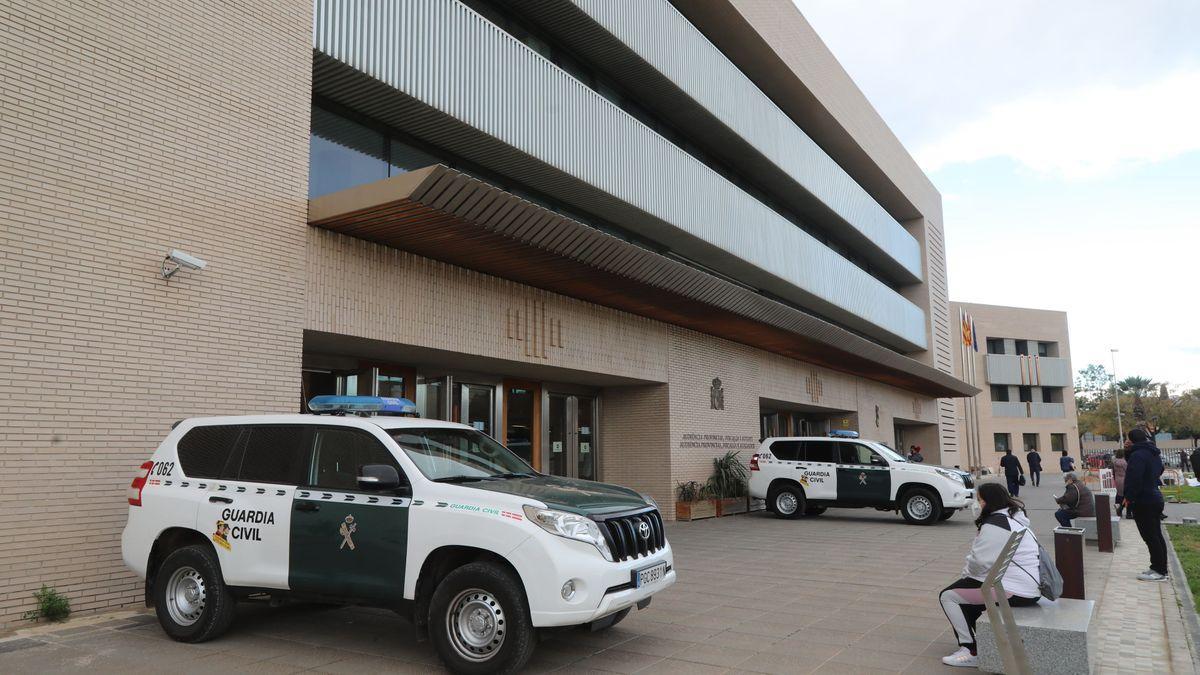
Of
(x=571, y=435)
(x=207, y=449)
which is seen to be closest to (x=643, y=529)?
(x=207, y=449)

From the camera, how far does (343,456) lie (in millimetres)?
6695

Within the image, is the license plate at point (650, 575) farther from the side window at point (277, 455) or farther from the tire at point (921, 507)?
the tire at point (921, 507)

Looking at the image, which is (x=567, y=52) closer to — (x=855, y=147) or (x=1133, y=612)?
(x=1133, y=612)

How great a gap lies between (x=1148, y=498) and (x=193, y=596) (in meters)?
10.3

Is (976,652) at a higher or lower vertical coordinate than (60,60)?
lower

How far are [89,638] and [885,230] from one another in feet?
100

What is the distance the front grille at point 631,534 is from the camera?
6.06 metres

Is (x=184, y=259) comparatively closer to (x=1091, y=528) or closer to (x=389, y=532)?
(x=389, y=532)

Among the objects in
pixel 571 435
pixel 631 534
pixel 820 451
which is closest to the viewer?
pixel 631 534

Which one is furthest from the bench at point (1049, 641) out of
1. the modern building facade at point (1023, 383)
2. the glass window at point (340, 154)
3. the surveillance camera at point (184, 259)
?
the modern building facade at point (1023, 383)

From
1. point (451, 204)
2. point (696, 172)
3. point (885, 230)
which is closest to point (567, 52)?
point (696, 172)

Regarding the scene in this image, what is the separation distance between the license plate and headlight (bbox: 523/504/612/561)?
1.23 feet

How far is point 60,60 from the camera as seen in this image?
27.8ft

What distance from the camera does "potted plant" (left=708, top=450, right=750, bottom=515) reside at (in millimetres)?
19500
